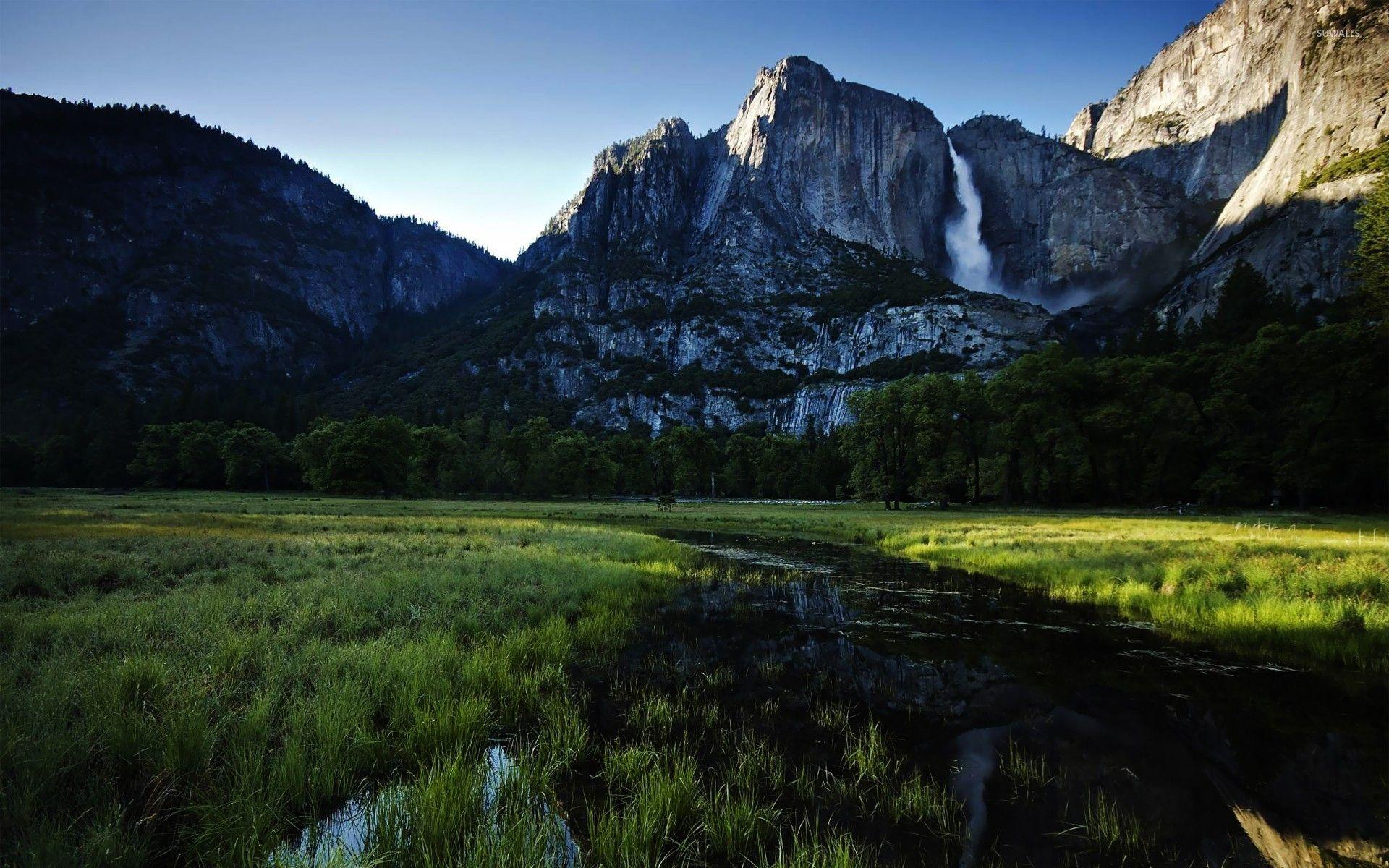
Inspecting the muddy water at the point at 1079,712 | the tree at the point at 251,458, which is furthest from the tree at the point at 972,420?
the tree at the point at 251,458

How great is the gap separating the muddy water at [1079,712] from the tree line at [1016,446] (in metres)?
48.9

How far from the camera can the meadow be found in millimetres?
4250

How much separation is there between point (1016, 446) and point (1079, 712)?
59840mm

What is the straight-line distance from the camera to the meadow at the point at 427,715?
425cm

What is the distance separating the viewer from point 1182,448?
53812 millimetres

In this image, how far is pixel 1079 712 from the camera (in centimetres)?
809

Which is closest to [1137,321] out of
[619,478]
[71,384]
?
[619,478]

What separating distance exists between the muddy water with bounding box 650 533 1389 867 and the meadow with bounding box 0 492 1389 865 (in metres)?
0.63

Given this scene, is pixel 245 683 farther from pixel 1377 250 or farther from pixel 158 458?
pixel 158 458

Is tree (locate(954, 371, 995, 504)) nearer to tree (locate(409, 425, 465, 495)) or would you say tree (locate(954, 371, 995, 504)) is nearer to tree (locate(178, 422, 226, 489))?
tree (locate(409, 425, 465, 495))

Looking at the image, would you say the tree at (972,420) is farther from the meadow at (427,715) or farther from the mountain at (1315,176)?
the meadow at (427,715)

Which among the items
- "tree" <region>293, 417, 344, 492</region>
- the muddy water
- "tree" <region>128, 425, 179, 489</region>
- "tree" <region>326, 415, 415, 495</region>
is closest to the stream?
the muddy water

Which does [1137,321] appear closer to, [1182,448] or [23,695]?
[1182,448]

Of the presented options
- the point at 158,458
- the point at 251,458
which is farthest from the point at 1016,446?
the point at 158,458
